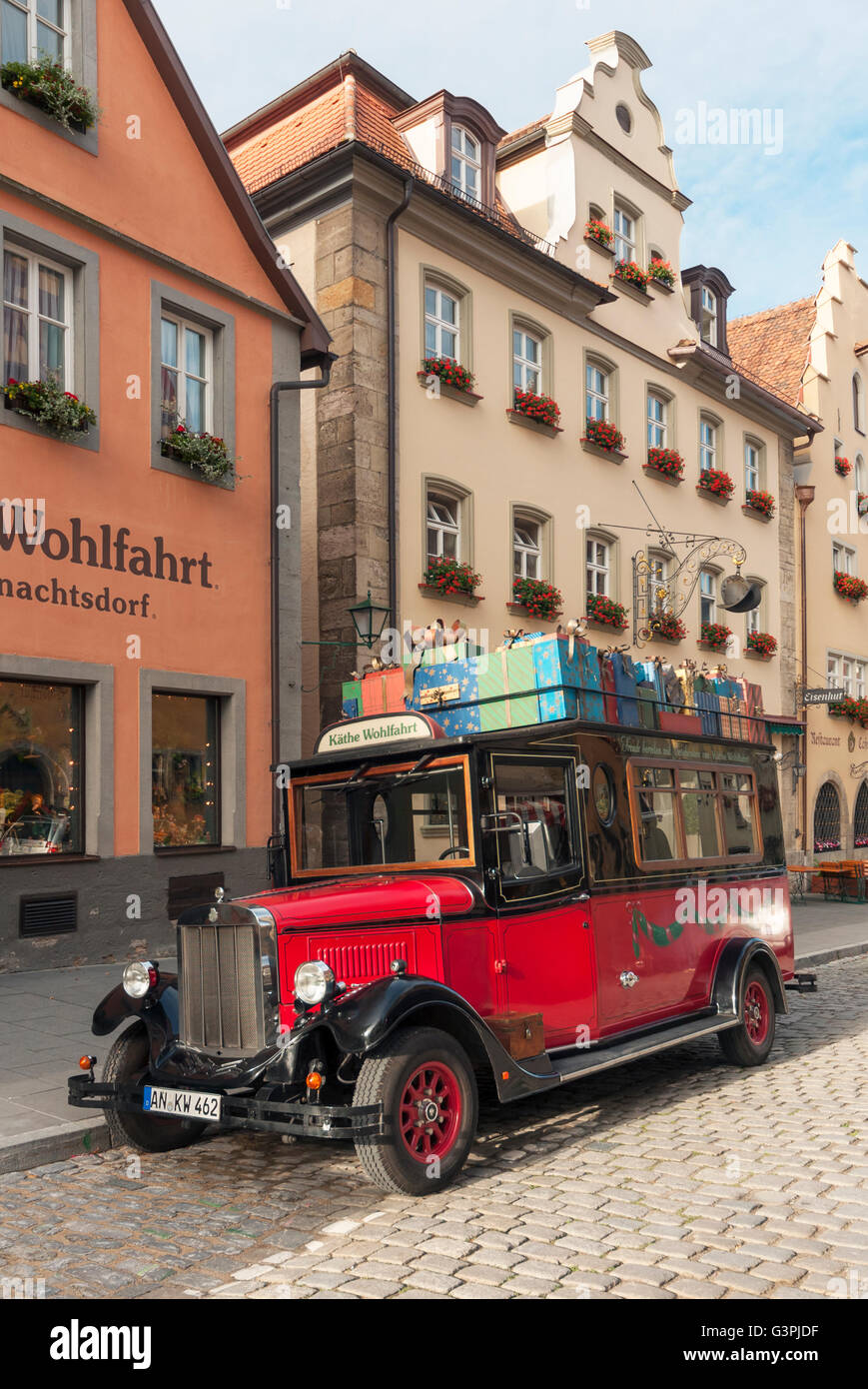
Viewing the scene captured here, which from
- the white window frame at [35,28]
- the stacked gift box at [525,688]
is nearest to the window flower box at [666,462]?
the white window frame at [35,28]

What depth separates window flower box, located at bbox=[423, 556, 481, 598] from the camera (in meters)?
15.6

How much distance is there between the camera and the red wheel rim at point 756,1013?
8.00 meters

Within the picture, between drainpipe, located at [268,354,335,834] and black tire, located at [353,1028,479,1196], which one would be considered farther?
drainpipe, located at [268,354,335,834]

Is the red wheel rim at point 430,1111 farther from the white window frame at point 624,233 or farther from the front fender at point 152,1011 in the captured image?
the white window frame at point 624,233

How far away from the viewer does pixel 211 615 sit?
1252 centimetres

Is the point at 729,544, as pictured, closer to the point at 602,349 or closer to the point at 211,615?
the point at 602,349

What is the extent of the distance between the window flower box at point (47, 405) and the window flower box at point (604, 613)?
32.1 ft

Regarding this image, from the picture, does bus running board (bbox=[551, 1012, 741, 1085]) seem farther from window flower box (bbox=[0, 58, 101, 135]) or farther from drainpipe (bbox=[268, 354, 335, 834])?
window flower box (bbox=[0, 58, 101, 135])

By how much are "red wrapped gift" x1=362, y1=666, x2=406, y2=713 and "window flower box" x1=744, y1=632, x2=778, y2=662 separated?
18.0m

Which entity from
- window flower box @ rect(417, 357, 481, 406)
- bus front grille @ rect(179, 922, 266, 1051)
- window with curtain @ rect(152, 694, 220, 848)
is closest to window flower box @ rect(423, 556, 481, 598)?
window flower box @ rect(417, 357, 481, 406)

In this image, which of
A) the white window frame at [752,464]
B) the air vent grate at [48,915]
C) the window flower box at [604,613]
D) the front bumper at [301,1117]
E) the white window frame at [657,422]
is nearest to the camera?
the front bumper at [301,1117]

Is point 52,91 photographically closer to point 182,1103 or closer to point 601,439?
point 182,1103

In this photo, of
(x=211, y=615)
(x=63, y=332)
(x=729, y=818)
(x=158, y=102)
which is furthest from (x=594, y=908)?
(x=158, y=102)

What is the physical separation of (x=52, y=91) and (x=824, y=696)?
19287 mm
